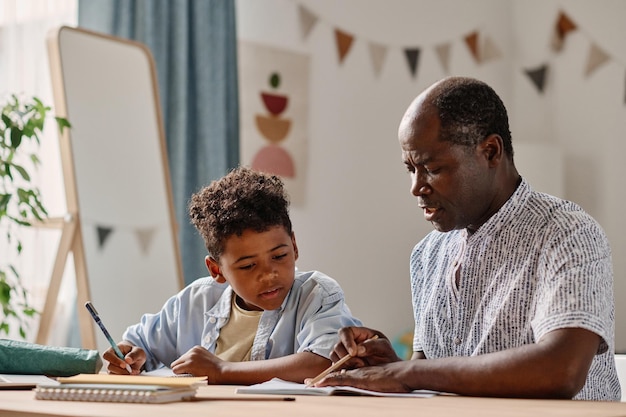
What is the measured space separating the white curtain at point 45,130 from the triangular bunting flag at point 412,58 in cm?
162

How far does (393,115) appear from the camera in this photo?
14.2 feet

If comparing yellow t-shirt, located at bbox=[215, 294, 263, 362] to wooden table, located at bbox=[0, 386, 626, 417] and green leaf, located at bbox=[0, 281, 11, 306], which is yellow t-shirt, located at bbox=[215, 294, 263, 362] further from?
green leaf, located at bbox=[0, 281, 11, 306]

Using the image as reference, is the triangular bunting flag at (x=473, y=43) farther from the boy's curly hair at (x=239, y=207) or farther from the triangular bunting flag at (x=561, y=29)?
the boy's curly hair at (x=239, y=207)

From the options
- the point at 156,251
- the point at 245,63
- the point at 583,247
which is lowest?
the point at 156,251

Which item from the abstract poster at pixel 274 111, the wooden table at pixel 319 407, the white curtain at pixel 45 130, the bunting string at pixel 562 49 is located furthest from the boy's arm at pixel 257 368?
the bunting string at pixel 562 49

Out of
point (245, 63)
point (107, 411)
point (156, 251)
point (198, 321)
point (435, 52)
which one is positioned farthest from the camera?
point (435, 52)

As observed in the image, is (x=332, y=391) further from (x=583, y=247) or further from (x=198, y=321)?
(x=198, y=321)

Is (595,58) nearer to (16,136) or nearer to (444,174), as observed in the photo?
(16,136)

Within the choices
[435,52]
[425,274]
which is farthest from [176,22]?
[425,274]

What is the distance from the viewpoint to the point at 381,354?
1.48 m

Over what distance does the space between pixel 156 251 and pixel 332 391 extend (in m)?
2.11

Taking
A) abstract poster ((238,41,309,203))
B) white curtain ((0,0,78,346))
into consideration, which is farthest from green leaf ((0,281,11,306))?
abstract poster ((238,41,309,203))

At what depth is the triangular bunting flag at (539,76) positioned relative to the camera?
439 cm

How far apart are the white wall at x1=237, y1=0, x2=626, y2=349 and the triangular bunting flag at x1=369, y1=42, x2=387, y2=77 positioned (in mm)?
26
